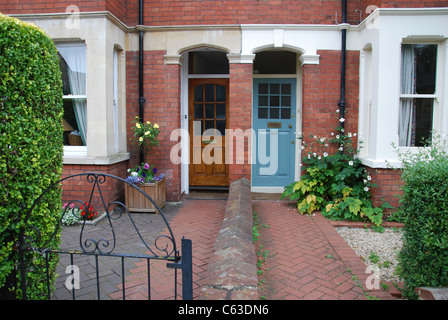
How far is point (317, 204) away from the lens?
6102 mm

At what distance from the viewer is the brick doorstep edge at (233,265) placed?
102 inches

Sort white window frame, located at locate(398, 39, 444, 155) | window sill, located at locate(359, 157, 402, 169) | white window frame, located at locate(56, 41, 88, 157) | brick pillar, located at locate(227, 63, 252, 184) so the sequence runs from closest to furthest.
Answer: window sill, located at locate(359, 157, 402, 169), white window frame, located at locate(398, 39, 444, 155), white window frame, located at locate(56, 41, 88, 157), brick pillar, located at locate(227, 63, 252, 184)

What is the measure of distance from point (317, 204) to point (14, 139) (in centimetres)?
484

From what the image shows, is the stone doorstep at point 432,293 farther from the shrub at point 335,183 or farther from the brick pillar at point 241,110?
the brick pillar at point 241,110

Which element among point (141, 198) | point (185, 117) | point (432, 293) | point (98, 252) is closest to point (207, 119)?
point (185, 117)

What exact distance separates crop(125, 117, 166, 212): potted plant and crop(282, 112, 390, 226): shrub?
90.1 inches

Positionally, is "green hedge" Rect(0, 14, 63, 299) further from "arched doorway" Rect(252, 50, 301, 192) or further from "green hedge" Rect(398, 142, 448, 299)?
"arched doorway" Rect(252, 50, 301, 192)

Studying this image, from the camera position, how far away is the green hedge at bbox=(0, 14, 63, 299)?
247 cm

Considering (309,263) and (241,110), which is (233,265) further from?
(241,110)

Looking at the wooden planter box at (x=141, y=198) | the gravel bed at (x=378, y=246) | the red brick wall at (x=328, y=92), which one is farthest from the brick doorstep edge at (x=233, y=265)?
the red brick wall at (x=328, y=92)

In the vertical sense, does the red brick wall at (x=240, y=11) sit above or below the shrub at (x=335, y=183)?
above

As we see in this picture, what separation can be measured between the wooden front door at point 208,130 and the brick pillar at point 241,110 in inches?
44.0

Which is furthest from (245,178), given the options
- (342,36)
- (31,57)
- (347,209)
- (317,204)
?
(31,57)

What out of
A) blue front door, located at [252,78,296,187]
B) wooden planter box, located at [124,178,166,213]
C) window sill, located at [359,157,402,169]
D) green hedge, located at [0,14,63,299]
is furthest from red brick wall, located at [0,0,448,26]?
green hedge, located at [0,14,63,299]
